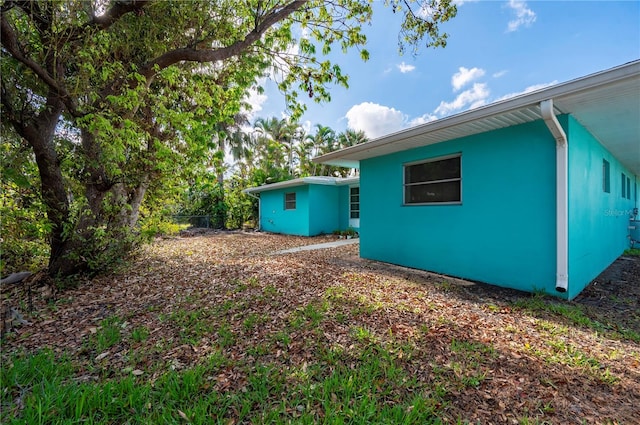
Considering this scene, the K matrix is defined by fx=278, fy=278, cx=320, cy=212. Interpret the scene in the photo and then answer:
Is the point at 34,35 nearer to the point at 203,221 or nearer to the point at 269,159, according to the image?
the point at 203,221

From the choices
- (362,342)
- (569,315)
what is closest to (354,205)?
(569,315)

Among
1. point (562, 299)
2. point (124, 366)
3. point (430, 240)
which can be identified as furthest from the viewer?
point (430, 240)

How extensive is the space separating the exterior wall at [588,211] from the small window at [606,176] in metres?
0.13

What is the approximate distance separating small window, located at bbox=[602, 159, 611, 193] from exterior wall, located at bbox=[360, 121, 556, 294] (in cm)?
327

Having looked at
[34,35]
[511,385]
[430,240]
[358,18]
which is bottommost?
[511,385]

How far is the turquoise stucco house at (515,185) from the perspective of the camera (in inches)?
154

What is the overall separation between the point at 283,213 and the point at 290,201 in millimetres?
833

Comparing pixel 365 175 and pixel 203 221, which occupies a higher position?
pixel 365 175

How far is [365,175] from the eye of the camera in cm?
707

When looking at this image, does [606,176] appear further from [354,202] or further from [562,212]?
[354,202]

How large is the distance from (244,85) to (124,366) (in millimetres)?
6297

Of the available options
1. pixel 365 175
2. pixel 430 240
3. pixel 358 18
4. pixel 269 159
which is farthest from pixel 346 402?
pixel 269 159

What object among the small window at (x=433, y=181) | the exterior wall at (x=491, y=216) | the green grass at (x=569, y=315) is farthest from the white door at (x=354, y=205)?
the green grass at (x=569, y=315)

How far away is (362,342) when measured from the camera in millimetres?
2771
